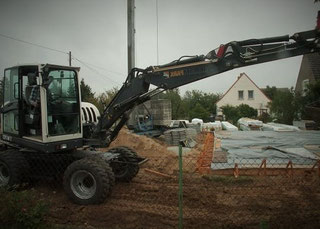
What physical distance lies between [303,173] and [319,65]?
24.7 m

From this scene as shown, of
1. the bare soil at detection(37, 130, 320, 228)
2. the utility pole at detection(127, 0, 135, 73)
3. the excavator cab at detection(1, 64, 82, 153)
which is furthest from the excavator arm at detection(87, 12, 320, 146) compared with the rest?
the utility pole at detection(127, 0, 135, 73)

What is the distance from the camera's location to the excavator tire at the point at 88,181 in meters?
5.20

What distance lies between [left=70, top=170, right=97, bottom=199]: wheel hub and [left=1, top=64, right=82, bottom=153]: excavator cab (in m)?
0.78

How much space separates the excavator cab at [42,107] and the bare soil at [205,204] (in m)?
1.29

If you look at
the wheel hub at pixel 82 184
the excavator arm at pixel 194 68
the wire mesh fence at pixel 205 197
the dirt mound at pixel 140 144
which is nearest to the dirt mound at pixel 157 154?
the dirt mound at pixel 140 144

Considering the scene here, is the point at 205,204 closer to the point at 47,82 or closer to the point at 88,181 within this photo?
the point at 88,181

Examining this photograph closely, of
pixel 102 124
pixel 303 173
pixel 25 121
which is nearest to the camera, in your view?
pixel 25 121

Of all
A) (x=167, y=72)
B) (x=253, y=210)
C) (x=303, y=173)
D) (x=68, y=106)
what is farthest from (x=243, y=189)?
(x=68, y=106)

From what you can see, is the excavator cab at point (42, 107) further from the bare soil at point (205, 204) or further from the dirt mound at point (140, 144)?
the dirt mound at point (140, 144)

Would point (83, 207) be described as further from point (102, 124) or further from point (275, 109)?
point (275, 109)

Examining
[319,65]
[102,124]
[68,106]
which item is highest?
[319,65]

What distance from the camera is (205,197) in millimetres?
5695

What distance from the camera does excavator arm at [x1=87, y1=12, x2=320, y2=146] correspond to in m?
5.39

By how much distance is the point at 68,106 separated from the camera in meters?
6.02
